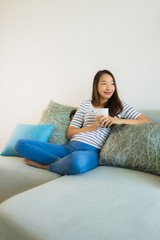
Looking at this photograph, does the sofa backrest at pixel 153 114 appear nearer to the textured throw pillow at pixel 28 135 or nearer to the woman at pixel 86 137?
the woman at pixel 86 137

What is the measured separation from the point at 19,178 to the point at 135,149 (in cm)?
74

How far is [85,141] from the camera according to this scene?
176 cm

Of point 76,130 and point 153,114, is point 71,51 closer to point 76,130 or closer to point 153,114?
point 76,130

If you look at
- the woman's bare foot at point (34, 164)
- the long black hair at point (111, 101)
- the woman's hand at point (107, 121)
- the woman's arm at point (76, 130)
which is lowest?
the woman's bare foot at point (34, 164)

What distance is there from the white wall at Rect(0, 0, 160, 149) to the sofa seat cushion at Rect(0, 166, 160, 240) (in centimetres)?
105

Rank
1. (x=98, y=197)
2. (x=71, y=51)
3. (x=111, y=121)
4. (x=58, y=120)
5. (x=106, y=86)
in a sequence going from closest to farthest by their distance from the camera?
1. (x=98, y=197)
2. (x=111, y=121)
3. (x=106, y=86)
4. (x=58, y=120)
5. (x=71, y=51)

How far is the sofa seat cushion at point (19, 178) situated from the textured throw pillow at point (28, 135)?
1.06 ft

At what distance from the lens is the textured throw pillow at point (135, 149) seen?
138 cm

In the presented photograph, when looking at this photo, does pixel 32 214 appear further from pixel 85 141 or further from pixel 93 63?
pixel 93 63

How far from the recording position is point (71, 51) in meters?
2.38

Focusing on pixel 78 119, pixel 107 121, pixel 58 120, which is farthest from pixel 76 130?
pixel 107 121

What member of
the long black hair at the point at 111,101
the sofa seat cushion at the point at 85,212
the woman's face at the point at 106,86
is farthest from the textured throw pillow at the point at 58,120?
the sofa seat cushion at the point at 85,212

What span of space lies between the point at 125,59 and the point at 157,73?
0.31 m

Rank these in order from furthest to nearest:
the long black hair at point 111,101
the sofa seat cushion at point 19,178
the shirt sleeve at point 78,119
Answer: the shirt sleeve at point 78,119 < the long black hair at point 111,101 < the sofa seat cushion at point 19,178
